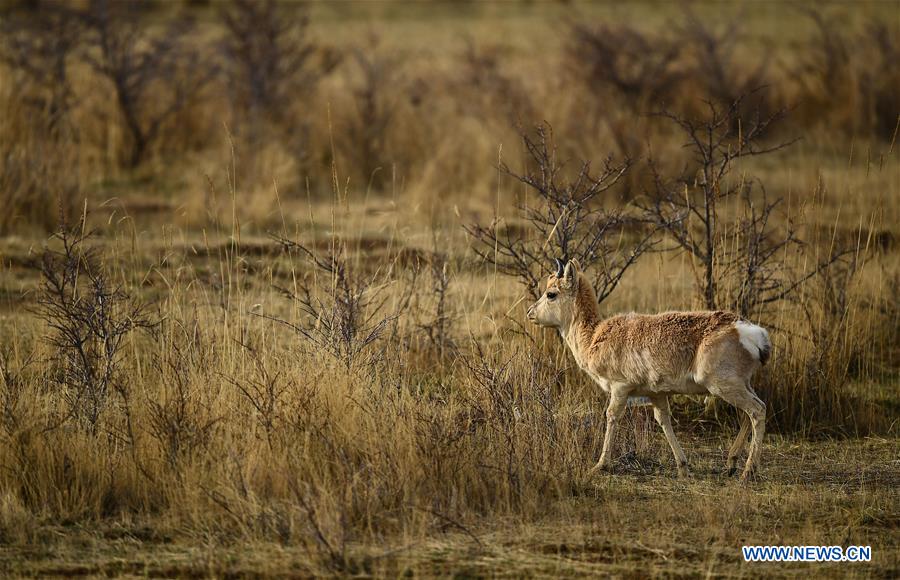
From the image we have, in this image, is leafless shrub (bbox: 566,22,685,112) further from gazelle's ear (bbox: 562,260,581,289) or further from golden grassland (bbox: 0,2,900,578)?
gazelle's ear (bbox: 562,260,581,289)

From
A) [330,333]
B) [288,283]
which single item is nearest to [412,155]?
[288,283]

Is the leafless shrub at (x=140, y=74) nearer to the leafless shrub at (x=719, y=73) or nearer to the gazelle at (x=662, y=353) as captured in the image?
the leafless shrub at (x=719, y=73)

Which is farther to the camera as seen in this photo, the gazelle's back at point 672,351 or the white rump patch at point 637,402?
the white rump patch at point 637,402

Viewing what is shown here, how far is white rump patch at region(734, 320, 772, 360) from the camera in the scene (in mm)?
6945

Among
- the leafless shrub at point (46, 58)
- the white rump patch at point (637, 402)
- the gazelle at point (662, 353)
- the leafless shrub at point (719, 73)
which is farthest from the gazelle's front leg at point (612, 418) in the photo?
the leafless shrub at point (719, 73)

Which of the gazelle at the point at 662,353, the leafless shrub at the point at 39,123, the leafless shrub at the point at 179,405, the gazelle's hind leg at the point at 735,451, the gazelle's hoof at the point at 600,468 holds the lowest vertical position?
the gazelle's hoof at the point at 600,468

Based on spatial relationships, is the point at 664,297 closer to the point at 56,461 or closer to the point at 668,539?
the point at 668,539

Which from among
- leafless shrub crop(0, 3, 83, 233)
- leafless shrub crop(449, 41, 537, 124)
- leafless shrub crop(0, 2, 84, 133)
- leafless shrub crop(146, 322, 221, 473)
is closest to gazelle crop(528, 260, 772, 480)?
leafless shrub crop(146, 322, 221, 473)

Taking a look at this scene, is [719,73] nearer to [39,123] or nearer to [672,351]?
[39,123]

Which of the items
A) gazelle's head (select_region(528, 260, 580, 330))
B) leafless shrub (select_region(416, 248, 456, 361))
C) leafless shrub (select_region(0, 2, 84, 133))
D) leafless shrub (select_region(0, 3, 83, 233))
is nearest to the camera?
gazelle's head (select_region(528, 260, 580, 330))

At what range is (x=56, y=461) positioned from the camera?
6.82m

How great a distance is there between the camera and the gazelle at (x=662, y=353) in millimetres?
7016

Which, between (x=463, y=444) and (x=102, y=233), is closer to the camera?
(x=463, y=444)

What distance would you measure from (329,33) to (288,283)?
22059 mm
